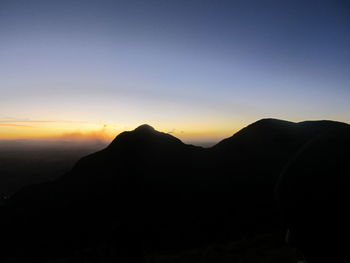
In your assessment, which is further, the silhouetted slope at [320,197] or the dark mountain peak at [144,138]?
the dark mountain peak at [144,138]

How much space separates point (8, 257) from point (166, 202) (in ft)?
96.7

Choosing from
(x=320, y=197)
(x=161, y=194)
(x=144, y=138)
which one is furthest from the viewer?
(x=144, y=138)

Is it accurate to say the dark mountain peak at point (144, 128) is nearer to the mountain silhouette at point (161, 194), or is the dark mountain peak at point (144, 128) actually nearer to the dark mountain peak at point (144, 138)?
the dark mountain peak at point (144, 138)

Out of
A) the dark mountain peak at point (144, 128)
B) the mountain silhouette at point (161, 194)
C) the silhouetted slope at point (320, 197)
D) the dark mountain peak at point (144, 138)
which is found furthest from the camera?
the dark mountain peak at point (144, 128)

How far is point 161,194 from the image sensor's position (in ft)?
169

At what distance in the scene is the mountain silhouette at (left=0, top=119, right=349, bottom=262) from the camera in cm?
4312

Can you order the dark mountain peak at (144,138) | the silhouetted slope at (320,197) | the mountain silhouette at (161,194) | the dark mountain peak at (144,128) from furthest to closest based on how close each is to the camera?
the dark mountain peak at (144,128), the dark mountain peak at (144,138), the mountain silhouette at (161,194), the silhouetted slope at (320,197)

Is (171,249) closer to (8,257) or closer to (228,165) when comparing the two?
(228,165)

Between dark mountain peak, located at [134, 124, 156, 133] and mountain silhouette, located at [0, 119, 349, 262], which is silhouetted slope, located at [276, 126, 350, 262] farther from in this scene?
dark mountain peak, located at [134, 124, 156, 133]

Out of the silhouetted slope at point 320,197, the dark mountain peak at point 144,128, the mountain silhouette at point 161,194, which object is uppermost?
the dark mountain peak at point 144,128

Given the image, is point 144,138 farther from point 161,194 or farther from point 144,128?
point 161,194

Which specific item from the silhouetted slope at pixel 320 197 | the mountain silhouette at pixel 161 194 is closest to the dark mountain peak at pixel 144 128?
the mountain silhouette at pixel 161 194

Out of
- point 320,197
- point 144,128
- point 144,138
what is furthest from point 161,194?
point 320,197

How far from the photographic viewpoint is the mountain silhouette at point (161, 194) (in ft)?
141
